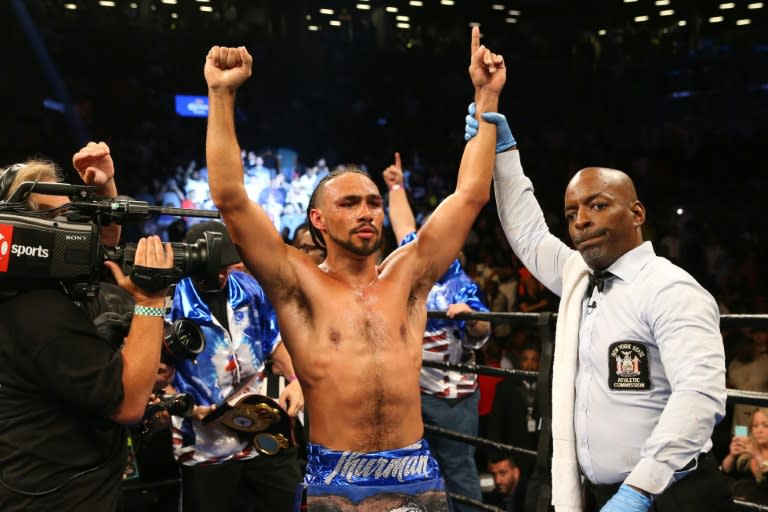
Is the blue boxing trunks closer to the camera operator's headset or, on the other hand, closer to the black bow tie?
the black bow tie

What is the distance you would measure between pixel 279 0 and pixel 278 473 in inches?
453

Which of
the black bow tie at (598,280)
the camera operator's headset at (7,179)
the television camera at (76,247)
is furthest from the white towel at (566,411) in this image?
the camera operator's headset at (7,179)

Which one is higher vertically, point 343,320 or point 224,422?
→ point 343,320

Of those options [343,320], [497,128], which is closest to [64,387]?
[343,320]

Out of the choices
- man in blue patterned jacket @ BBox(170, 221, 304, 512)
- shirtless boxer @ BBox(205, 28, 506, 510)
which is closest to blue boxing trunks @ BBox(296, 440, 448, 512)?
shirtless boxer @ BBox(205, 28, 506, 510)

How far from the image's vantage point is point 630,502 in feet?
5.50

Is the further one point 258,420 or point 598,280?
point 258,420

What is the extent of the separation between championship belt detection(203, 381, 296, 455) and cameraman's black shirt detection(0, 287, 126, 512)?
34.2 inches

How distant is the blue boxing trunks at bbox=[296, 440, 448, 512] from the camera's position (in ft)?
6.09

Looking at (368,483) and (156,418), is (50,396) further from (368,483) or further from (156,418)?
(156,418)

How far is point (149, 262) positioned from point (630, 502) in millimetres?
1113

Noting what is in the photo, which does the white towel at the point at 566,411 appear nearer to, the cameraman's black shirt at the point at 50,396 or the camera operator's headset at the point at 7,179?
the cameraman's black shirt at the point at 50,396

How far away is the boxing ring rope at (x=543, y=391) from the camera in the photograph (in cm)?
209

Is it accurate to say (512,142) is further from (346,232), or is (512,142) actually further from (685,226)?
(685,226)
